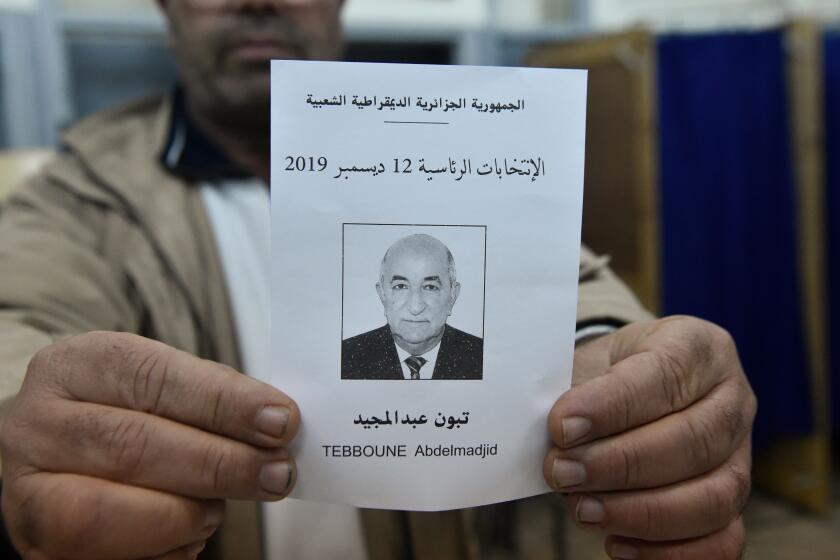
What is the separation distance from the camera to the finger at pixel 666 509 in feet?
1.28

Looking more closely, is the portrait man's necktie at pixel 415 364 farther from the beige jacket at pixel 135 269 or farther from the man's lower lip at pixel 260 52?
the man's lower lip at pixel 260 52

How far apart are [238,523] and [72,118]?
1.46 metres

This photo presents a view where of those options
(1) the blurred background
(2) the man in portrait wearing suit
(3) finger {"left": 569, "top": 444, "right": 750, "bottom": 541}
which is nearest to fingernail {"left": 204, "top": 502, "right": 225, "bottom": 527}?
(2) the man in portrait wearing suit

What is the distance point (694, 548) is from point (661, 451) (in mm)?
72

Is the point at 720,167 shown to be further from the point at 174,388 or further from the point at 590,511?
the point at 174,388

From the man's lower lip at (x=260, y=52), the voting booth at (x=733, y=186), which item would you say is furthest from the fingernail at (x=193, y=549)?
the voting booth at (x=733, y=186)

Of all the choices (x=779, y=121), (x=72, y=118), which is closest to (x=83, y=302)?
(x=72, y=118)

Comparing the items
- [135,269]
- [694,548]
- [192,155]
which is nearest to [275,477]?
[694,548]

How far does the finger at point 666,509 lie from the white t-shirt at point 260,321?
336 millimetres

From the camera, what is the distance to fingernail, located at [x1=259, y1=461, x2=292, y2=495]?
1.19 feet

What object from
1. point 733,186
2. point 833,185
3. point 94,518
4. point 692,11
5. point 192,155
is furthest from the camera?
point 692,11

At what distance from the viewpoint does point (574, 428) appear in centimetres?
37

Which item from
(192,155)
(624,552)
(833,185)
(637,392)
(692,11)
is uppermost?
(692,11)

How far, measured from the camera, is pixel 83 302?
1.91 ft
